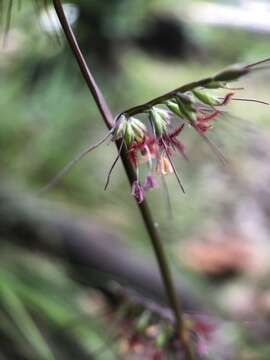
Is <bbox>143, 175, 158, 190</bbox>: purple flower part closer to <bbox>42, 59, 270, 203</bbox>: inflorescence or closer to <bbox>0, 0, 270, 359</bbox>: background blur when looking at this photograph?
<bbox>42, 59, 270, 203</bbox>: inflorescence

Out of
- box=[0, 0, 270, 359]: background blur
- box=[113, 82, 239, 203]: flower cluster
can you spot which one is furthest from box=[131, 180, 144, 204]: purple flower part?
box=[0, 0, 270, 359]: background blur

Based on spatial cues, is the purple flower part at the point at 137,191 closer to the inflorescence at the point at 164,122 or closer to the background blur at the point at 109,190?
the inflorescence at the point at 164,122

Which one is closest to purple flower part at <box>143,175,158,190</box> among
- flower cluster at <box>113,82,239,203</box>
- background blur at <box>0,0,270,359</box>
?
flower cluster at <box>113,82,239,203</box>

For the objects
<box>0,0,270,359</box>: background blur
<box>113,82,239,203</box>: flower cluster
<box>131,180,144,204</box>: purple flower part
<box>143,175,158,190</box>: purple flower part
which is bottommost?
<box>0,0,270,359</box>: background blur

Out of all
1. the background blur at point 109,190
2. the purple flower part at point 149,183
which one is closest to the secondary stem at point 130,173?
the purple flower part at point 149,183

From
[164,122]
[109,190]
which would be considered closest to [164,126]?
[164,122]

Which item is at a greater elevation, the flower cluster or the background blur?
the flower cluster

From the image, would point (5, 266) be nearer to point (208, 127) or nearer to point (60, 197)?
point (60, 197)

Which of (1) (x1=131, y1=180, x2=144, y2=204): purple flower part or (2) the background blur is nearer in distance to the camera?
(1) (x1=131, y1=180, x2=144, y2=204): purple flower part
